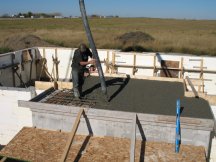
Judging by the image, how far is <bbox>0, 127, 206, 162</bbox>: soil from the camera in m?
5.92

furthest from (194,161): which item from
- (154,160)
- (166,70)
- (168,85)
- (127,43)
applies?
(127,43)

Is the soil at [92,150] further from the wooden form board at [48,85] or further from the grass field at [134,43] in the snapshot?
the grass field at [134,43]

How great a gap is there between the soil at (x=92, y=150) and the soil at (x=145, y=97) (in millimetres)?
974

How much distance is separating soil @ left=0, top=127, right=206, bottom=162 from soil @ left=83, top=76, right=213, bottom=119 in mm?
974

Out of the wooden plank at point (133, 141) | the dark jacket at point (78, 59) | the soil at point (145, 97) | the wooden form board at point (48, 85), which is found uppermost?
the dark jacket at point (78, 59)

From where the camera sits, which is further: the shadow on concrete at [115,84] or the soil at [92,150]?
the shadow on concrete at [115,84]

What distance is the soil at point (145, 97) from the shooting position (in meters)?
7.30

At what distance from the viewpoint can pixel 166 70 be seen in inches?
511

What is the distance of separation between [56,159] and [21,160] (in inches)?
29.0

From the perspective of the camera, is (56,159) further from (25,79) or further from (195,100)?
(25,79)

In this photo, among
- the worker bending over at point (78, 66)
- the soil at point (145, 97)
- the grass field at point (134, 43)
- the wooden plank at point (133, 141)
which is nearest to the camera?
the wooden plank at point (133, 141)

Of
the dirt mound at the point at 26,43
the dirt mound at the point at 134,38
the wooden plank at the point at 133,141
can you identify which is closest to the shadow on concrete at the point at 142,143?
the wooden plank at the point at 133,141

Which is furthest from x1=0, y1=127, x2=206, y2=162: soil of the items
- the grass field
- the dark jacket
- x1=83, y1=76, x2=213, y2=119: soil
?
the grass field

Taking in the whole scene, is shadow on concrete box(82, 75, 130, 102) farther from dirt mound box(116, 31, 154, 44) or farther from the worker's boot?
dirt mound box(116, 31, 154, 44)
